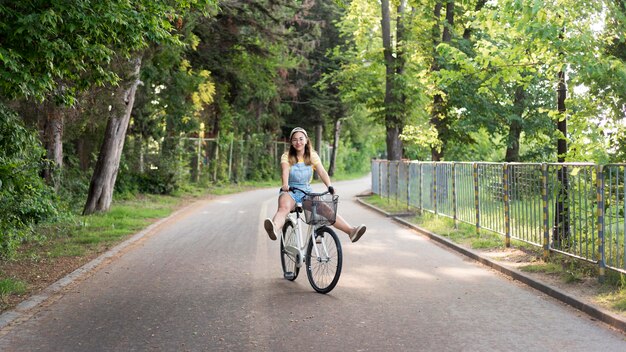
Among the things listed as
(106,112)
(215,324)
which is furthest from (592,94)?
(106,112)

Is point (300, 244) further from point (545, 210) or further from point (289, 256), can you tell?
point (545, 210)

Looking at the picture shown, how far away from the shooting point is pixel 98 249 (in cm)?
Answer: 1130

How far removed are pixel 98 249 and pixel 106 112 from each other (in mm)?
5825

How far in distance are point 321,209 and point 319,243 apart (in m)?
0.48

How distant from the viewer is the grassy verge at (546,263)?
22.4 feet

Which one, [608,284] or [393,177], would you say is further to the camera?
[393,177]

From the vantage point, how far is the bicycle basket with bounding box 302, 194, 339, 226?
24.0ft

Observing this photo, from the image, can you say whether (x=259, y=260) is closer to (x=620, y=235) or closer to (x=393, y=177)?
(x=620, y=235)

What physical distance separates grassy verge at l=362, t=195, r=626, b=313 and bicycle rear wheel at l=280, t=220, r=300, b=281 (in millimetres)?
3037

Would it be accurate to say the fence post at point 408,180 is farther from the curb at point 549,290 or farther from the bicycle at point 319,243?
the bicycle at point 319,243

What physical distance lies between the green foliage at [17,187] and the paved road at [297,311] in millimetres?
1118

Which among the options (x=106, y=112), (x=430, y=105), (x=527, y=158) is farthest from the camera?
(x=527, y=158)

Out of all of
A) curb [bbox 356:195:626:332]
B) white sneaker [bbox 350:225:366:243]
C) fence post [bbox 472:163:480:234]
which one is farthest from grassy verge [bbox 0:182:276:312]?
fence post [bbox 472:163:480:234]

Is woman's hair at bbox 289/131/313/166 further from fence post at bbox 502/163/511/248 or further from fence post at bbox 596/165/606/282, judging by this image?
fence post at bbox 502/163/511/248
